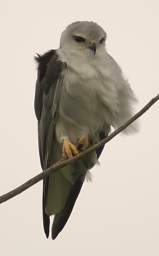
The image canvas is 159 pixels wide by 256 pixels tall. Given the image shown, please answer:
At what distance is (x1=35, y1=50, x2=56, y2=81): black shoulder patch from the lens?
5.65 metres

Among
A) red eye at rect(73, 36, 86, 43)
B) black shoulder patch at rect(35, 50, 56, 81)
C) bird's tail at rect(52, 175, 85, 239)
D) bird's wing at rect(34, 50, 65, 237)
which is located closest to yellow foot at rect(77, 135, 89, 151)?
bird's wing at rect(34, 50, 65, 237)

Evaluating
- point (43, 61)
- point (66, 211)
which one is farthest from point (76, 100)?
point (66, 211)

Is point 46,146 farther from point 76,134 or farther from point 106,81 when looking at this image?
point 106,81

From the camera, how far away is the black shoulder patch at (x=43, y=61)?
18.5 ft

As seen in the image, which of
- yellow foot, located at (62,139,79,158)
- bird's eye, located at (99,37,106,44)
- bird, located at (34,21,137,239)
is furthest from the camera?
bird's eye, located at (99,37,106,44)

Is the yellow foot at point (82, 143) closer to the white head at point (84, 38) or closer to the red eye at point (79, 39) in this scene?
the white head at point (84, 38)

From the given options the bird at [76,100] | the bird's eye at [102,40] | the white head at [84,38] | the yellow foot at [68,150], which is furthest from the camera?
the bird's eye at [102,40]

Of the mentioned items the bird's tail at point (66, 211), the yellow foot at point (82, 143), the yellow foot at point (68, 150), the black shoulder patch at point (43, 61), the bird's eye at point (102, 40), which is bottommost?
the bird's tail at point (66, 211)

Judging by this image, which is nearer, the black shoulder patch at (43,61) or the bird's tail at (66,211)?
the black shoulder patch at (43,61)

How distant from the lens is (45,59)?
18.6ft

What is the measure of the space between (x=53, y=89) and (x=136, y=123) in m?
0.83

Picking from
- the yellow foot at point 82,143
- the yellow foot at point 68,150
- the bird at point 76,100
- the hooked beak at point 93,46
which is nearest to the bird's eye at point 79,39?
the bird at point 76,100

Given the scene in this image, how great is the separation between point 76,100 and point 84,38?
690 millimetres

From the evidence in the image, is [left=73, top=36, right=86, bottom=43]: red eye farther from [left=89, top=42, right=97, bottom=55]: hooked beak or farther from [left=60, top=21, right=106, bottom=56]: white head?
[left=89, top=42, right=97, bottom=55]: hooked beak
